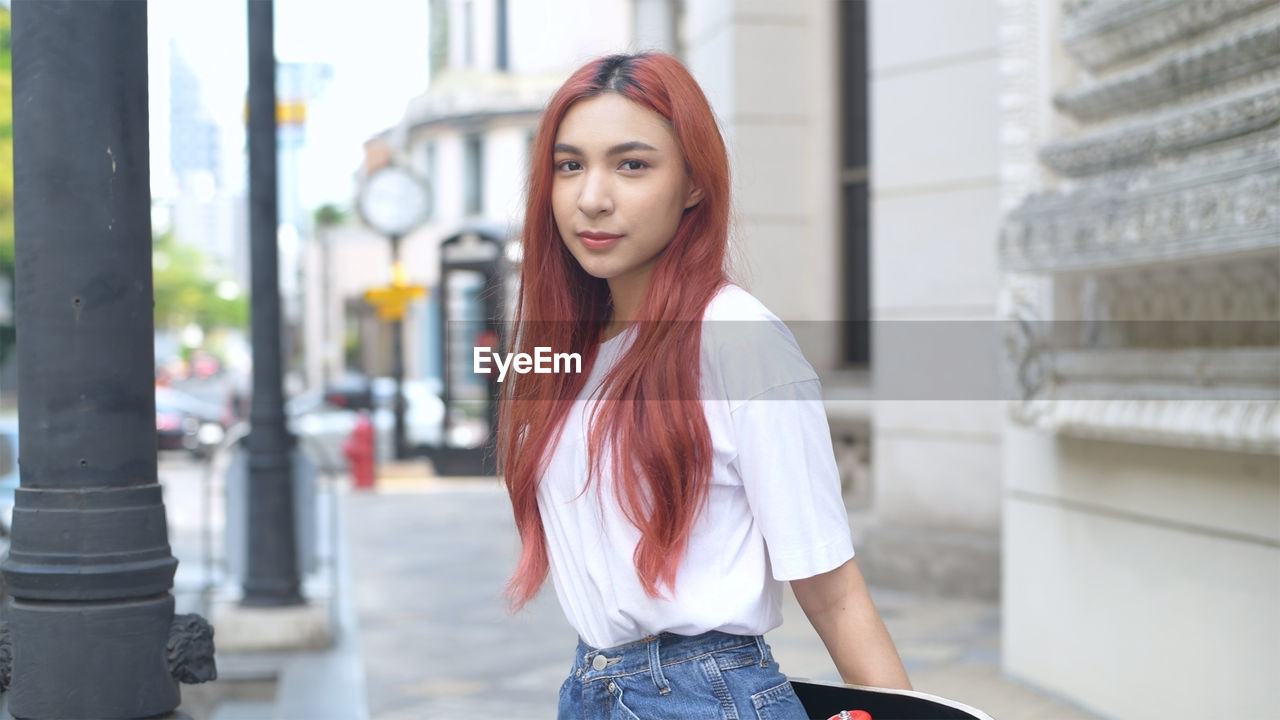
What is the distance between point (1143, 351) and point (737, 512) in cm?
335

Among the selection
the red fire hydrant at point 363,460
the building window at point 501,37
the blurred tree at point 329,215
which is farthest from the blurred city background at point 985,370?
the blurred tree at point 329,215

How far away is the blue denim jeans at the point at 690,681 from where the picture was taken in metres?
1.84

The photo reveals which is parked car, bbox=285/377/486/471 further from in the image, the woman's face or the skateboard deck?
the skateboard deck

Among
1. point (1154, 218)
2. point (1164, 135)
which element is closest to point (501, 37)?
point (1164, 135)

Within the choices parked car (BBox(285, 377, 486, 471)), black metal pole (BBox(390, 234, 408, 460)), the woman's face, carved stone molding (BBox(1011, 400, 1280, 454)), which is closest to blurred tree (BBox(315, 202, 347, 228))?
parked car (BBox(285, 377, 486, 471))

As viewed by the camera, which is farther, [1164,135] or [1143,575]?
[1143,575]

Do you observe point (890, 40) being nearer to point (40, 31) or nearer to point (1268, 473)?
point (1268, 473)

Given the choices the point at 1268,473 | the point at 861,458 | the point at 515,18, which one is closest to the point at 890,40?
the point at 861,458

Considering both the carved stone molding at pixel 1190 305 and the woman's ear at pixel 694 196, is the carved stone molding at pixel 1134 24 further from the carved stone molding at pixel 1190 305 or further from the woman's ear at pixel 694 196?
the woman's ear at pixel 694 196

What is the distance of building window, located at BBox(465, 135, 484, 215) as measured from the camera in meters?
44.6

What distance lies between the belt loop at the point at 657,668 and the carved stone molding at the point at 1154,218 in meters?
2.73

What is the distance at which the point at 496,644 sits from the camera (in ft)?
25.7

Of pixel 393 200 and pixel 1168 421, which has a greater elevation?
pixel 393 200

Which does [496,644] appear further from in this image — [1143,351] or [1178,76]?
[1178,76]
